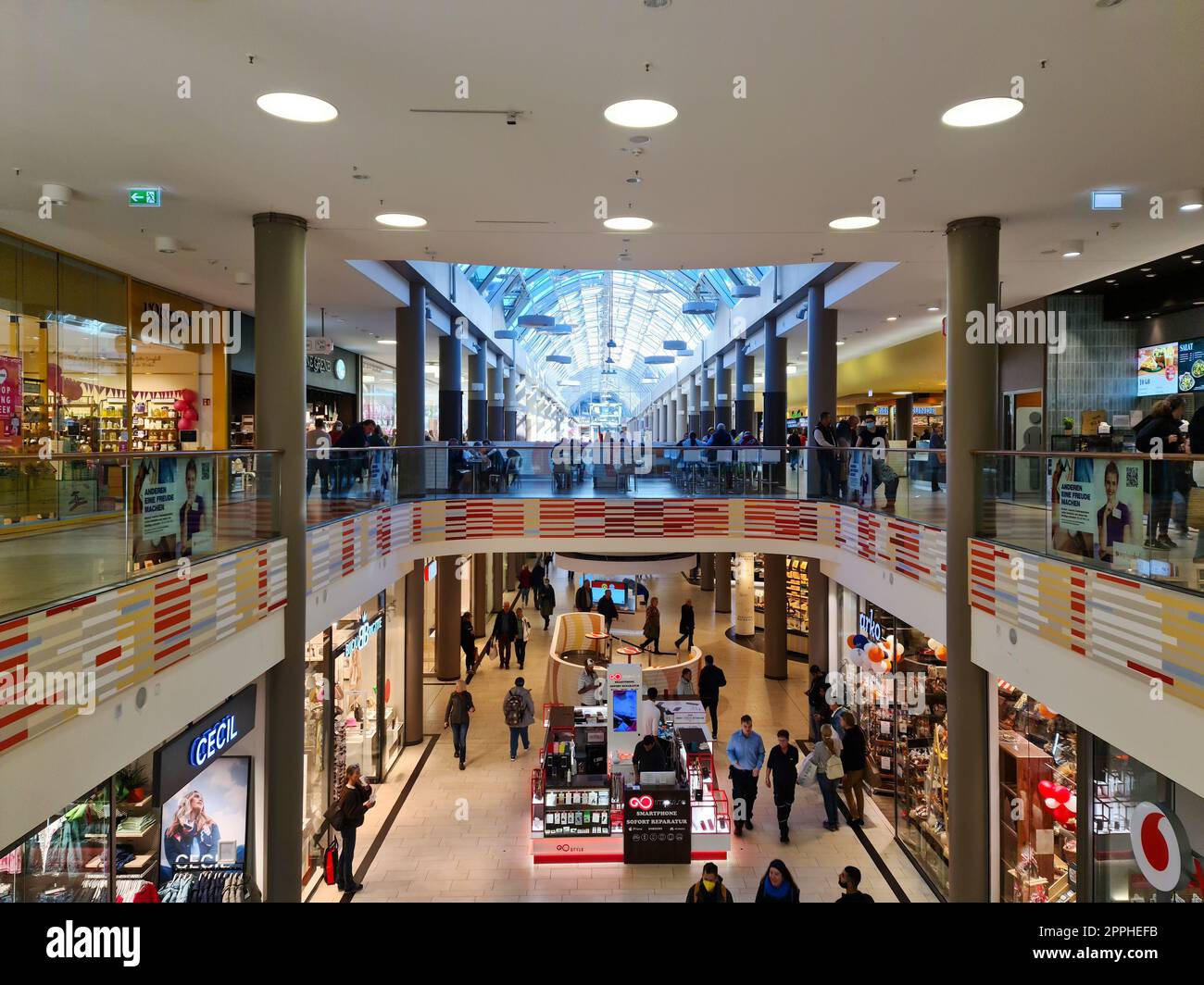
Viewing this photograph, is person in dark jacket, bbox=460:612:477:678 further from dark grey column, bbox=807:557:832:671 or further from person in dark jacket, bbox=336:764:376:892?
person in dark jacket, bbox=336:764:376:892

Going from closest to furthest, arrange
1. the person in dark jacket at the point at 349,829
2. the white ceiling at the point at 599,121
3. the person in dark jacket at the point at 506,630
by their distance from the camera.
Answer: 1. the white ceiling at the point at 599,121
2. the person in dark jacket at the point at 349,829
3. the person in dark jacket at the point at 506,630

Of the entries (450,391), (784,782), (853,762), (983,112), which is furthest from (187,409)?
(983,112)

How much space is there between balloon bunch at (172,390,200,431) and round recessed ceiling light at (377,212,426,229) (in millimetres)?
8187

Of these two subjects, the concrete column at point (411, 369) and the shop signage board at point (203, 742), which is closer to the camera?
the shop signage board at point (203, 742)

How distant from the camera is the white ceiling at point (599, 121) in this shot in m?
3.98

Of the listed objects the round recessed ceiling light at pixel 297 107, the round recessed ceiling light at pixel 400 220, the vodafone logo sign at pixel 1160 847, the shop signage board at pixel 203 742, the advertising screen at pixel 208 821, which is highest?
the round recessed ceiling light at pixel 400 220

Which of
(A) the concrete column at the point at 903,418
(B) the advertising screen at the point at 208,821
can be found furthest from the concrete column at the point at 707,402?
(B) the advertising screen at the point at 208,821

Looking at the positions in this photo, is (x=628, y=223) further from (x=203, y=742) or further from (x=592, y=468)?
(x=592, y=468)

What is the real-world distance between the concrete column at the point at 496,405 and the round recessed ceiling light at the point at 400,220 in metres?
19.8

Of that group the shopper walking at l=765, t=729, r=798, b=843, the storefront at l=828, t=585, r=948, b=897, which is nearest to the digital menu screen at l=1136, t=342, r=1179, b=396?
the storefront at l=828, t=585, r=948, b=897

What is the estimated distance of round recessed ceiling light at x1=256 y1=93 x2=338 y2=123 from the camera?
4.95 metres

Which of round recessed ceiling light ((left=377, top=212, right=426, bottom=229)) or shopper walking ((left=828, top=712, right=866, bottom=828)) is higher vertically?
round recessed ceiling light ((left=377, top=212, right=426, bottom=229))

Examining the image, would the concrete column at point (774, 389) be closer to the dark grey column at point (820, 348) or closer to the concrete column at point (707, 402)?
the dark grey column at point (820, 348)
